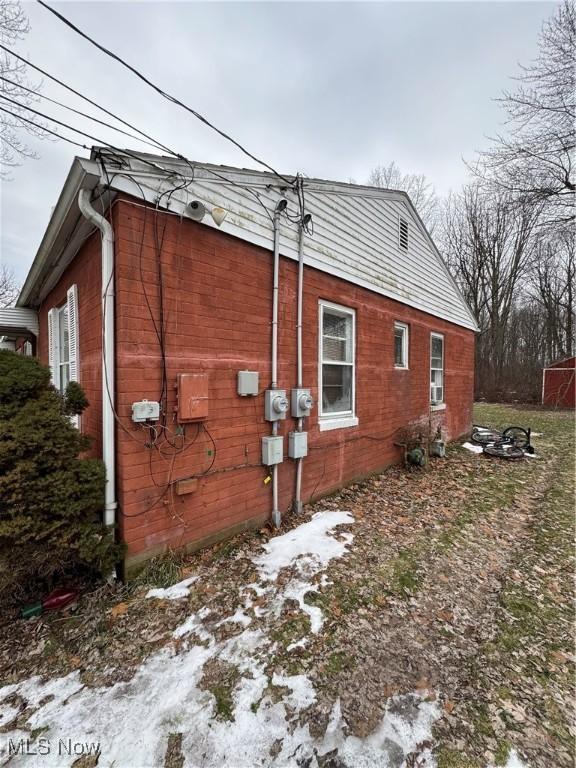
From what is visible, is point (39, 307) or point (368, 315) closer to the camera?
point (368, 315)

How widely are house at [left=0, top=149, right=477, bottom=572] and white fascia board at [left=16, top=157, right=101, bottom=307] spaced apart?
2cm

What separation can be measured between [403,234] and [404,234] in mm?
52

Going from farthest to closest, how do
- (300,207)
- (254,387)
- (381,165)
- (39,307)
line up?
(381,165) → (39,307) → (300,207) → (254,387)

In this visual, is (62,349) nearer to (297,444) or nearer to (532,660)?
(297,444)

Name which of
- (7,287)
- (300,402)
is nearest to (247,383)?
(300,402)

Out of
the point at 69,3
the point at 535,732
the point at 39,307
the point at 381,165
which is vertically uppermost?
the point at 381,165

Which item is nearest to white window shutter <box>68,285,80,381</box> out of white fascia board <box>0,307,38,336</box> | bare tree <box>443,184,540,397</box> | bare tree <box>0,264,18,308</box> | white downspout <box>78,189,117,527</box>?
white downspout <box>78,189,117,527</box>

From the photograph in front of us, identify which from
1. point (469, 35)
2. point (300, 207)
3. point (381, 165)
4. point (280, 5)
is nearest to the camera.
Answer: point (280, 5)

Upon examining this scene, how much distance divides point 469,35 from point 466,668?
27.1 feet

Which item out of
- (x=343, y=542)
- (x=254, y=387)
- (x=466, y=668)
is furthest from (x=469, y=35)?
(x=466, y=668)

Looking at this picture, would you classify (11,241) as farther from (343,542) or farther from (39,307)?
(343,542)

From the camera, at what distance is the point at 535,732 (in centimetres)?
184

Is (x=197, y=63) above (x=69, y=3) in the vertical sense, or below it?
above

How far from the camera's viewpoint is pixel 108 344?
115 inches
